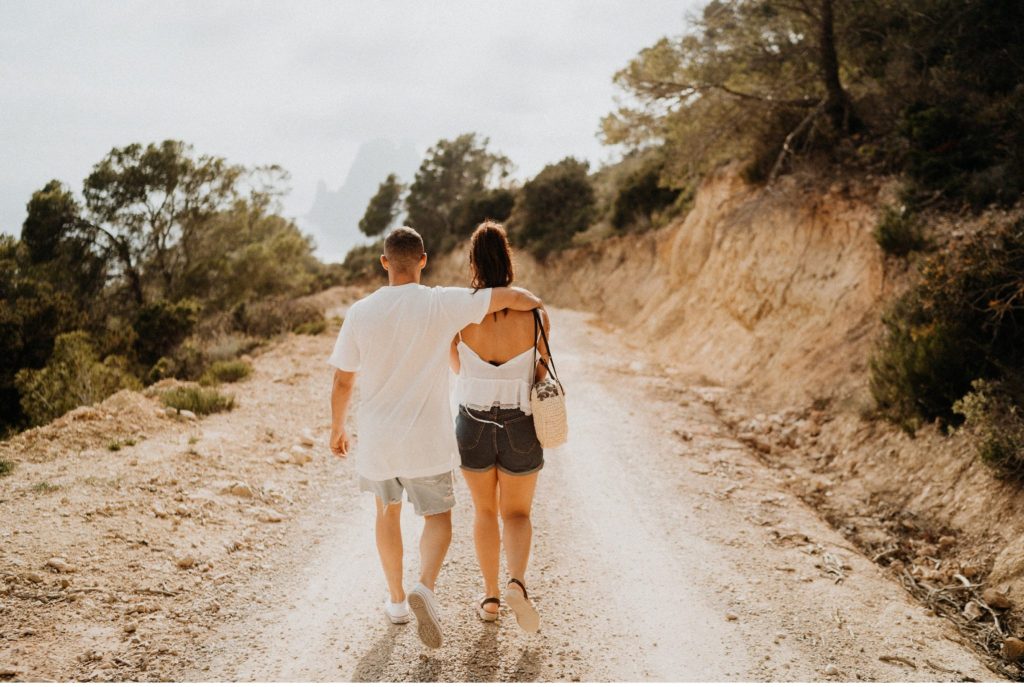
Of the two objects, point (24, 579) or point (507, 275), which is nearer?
point (507, 275)

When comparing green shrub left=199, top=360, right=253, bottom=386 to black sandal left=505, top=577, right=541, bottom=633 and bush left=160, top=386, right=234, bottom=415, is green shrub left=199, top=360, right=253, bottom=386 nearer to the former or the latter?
bush left=160, top=386, right=234, bottom=415

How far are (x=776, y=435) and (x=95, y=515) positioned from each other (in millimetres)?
7546

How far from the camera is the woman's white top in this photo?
3506 mm

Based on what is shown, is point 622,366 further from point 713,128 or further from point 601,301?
point 601,301

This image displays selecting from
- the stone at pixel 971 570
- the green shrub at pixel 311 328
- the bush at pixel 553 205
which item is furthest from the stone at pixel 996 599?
the bush at pixel 553 205

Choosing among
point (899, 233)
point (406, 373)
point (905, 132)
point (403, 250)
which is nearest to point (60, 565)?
point (406, 373)

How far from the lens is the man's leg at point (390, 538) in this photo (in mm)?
3594

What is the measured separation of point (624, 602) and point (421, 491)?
1.65 m

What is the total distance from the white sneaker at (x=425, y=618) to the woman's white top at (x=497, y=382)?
3.39 feet

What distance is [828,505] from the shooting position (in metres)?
6.14

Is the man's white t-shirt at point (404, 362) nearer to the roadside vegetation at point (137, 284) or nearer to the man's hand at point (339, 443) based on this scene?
the man's hand at point (339, 443)

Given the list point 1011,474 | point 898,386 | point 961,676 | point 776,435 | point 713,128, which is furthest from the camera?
point 713,128

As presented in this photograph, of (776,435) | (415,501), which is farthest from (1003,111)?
(415,501)

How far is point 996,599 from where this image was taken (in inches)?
166
